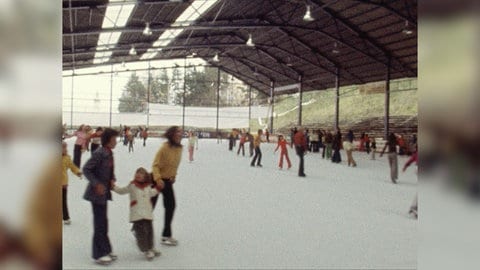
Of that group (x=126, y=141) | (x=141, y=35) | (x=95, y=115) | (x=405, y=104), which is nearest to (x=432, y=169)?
(x=405, y=104)

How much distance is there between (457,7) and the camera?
0.34m

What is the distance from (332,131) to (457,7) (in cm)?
85

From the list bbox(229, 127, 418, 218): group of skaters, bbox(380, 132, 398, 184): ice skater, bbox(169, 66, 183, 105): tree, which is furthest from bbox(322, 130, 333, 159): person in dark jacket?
bbox(169, 66, 183, 105): tree

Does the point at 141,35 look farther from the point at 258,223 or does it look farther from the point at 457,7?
the point at 457,7

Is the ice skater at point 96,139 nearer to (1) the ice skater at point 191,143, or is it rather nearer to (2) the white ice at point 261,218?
(2) the white ice at point 261,218

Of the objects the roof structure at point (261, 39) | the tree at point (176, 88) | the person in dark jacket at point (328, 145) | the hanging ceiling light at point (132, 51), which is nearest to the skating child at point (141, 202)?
the tree at point (176, 88)

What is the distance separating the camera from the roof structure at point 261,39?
1096mm

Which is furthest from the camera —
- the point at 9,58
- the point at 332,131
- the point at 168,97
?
the point at 332,131

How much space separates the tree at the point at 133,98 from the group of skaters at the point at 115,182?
0.28 feet

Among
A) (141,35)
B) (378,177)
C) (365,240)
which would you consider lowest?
(365,240)

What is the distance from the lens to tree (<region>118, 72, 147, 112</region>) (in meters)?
0.98

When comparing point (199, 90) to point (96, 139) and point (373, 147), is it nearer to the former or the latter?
point (96, 139)

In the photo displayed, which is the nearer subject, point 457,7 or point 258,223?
point 457,7

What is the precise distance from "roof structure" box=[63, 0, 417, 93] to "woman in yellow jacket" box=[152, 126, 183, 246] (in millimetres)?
306
